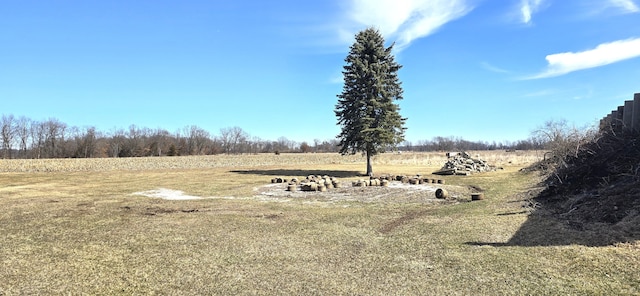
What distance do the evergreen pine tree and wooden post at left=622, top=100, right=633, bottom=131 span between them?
56.3 feet

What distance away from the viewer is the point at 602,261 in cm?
619

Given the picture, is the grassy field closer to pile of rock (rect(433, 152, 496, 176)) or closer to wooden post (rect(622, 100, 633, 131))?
wooden post (rect(622, 100, 633, 131))

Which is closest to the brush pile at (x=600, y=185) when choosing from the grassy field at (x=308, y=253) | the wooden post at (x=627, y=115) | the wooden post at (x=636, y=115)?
the wooden post at (x=636, y=115)

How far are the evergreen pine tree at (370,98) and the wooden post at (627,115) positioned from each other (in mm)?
17151

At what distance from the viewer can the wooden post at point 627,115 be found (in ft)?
39.1

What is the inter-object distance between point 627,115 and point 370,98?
18641 mm

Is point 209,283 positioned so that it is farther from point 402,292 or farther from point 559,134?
point 559,134

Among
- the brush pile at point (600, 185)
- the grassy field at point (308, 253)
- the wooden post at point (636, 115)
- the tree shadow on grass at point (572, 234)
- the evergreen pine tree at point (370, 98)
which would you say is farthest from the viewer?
the evergreen pine tree at point (370, 98)

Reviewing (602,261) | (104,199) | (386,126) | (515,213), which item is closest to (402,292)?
(602,261)

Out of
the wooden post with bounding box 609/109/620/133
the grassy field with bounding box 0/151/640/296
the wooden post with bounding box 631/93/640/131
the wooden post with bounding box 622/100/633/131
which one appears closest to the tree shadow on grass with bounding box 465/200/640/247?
the grassy field with bounding box 0/151/640/296

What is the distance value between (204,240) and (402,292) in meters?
5.16

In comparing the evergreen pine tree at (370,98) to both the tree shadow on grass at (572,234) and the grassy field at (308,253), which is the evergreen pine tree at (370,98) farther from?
the tree shadow on grass at (572,234)

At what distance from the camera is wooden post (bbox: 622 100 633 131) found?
11.9m

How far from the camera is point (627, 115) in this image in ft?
39.8
